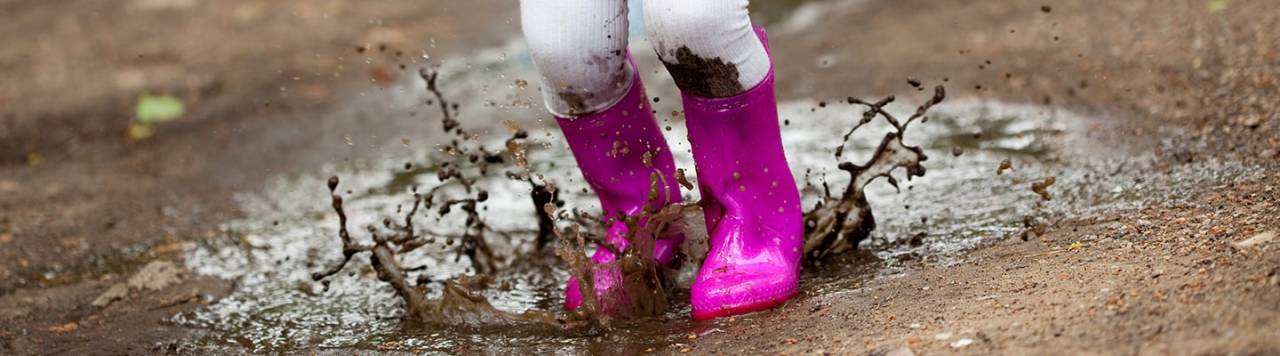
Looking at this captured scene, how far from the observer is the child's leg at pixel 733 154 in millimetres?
2279

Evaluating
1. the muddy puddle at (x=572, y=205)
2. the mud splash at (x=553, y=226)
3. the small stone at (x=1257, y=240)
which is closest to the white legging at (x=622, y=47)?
the mud splash at (x=553, y=226)

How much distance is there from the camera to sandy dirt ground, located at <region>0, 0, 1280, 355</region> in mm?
2107

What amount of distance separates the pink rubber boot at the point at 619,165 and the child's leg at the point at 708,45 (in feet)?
0.77

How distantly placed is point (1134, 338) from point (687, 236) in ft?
3.53

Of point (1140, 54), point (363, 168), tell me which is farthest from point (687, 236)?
point (1140, 54)

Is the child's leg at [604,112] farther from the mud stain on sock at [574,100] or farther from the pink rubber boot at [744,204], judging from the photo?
the pink rubber boot at [744,204]

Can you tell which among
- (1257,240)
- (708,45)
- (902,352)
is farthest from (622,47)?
(1257,240)

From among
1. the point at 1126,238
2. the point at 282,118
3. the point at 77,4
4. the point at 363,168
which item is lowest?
the point at 1126,238

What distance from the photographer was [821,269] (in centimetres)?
279

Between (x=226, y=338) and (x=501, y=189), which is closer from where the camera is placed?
(x=226, y=338)

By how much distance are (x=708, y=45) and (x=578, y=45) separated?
10.5 inches

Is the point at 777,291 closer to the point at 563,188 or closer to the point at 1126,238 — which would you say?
the point at 1126,238

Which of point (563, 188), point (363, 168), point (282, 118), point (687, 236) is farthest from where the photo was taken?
point (282, 118)

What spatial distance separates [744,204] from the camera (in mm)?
2557
